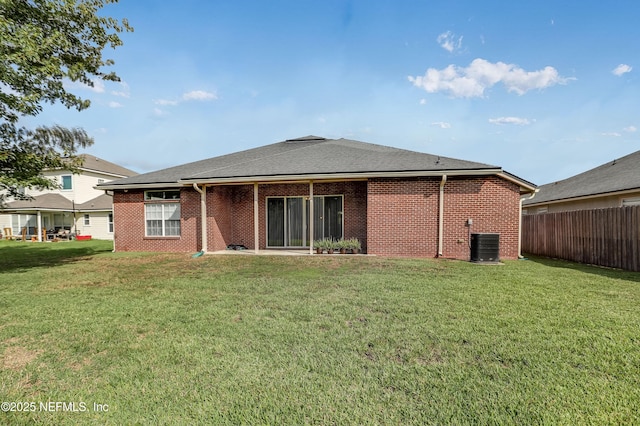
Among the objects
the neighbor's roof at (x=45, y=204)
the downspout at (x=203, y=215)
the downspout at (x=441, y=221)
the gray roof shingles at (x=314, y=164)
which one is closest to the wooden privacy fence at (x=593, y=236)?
the gray roof shingles at (x=314, y=164)

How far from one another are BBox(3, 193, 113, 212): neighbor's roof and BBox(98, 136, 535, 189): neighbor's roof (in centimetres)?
1344

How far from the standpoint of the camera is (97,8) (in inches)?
370

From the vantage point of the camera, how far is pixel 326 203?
40.4ft

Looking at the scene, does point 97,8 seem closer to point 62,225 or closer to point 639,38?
point 639,38

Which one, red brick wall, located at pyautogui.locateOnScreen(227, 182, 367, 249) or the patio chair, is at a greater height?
red brick wall, located at pyautogui.locateOnScreen(227, 182, 367, 249)

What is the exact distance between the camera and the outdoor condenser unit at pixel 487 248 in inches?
357

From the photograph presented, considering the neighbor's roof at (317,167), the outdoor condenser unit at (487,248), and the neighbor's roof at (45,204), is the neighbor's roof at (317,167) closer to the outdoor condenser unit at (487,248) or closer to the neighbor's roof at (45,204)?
the outdoor condenser unit at (487,248)

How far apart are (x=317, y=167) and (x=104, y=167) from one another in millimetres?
24702

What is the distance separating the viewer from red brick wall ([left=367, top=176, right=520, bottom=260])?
993cm

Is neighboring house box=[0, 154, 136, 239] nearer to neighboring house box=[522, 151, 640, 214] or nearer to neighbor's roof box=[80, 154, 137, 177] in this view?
neighbor's roof box=[80, 154, 137, 177]

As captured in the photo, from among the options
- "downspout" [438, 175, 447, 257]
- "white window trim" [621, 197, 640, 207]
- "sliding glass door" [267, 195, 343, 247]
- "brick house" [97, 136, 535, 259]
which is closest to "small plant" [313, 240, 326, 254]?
"brick house" [97, 136, 535, 259]

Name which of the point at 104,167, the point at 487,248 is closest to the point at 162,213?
the point at 487,248

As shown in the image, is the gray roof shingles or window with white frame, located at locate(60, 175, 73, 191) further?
window with white frame, located at locate(60, 175, 73, 191)

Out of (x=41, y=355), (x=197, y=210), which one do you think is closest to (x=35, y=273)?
(x=197, y=210)
